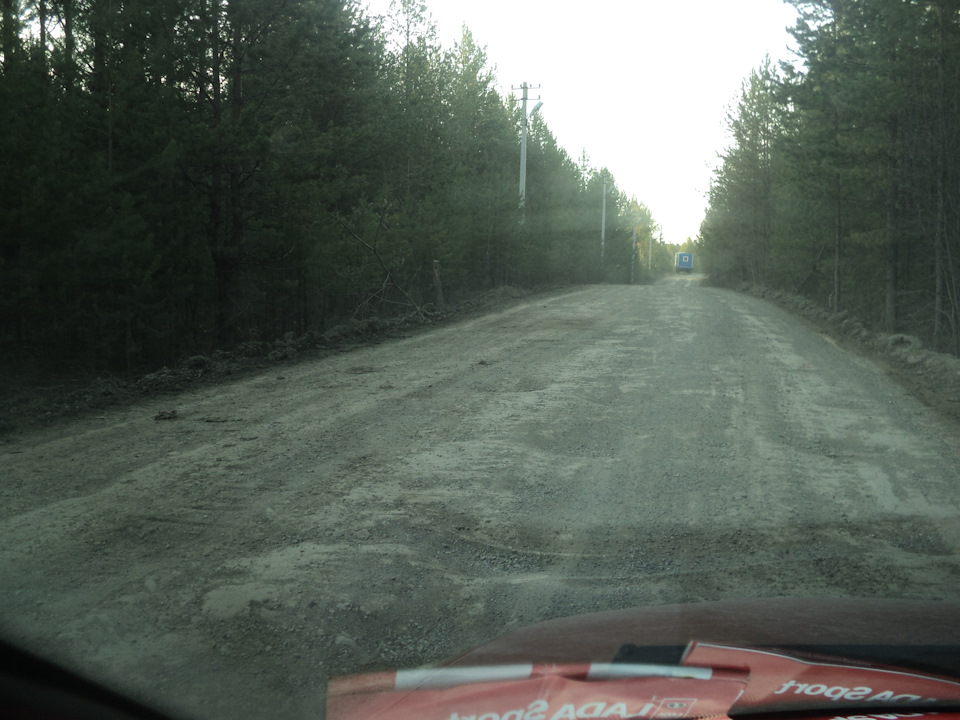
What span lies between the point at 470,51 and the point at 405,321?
29581mm

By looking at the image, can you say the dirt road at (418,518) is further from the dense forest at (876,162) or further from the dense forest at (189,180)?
the dense forest at (876,162)

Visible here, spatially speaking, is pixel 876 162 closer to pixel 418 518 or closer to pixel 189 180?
pixel 189 180

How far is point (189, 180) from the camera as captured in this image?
14562mm

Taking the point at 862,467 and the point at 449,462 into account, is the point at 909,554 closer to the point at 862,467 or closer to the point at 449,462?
the point at 862,467

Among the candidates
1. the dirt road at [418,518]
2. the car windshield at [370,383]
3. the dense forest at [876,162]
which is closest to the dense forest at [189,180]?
the car windshield at [370,383]

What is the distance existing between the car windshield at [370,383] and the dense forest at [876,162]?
13 cm

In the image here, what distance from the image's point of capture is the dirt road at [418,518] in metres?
3.53

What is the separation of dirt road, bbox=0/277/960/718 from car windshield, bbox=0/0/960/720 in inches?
1.2

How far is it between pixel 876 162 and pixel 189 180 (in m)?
18.2

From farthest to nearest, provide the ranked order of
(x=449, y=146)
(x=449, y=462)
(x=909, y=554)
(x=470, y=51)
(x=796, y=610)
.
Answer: (x=470, y=51) → (x=449, y=146) → (x=449, y=462) → (x=909, y=554) → (x=796, y=610)

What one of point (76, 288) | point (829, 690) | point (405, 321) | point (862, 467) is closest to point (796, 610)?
point (829, 690)

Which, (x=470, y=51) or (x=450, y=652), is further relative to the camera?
(x=470, y=51)

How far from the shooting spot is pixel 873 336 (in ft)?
53.6

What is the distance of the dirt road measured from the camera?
3.53 m
